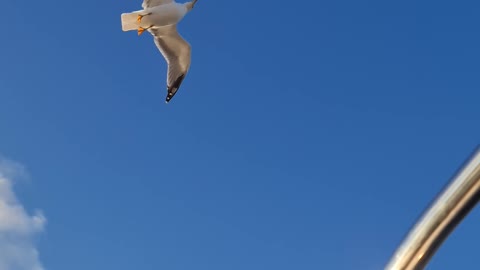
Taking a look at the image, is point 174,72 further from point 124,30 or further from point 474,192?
point 474,192

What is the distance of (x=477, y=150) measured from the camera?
0.58m

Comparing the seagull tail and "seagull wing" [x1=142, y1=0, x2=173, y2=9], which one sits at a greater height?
"seagull wing" [x1=142, y1=0, x2=173, y2=9]

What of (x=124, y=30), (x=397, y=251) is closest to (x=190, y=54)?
(x=124, y=30)

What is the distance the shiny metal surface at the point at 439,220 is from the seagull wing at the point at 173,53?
11.5 meters

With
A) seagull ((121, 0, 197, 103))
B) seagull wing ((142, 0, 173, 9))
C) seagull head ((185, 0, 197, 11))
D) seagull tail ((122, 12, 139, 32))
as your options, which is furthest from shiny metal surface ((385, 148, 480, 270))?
seagull head ((185, 0, 197, 11))

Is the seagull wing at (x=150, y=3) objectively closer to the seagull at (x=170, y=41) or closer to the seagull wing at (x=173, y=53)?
the seagull at (x=170, y=41)

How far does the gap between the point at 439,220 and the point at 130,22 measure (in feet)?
36.2

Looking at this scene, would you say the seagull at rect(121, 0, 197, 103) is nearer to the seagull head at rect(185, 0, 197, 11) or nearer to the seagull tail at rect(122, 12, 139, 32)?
the seagull tail at rect(122, 12, 139, 32)

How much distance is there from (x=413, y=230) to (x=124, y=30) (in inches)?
433

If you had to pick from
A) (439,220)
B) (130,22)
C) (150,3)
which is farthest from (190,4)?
(439,220)

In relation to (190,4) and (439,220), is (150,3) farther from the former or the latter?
(439,220)

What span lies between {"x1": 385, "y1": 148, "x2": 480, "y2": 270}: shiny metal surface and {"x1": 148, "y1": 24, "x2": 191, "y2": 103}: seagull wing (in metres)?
11.5

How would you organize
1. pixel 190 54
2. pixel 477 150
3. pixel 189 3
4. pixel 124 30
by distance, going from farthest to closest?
1. pixel 189 3
2. pixel 190 54
3. pixel 124 30
4. pixel 477 150

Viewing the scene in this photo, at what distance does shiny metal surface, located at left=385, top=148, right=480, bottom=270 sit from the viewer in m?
0.60
